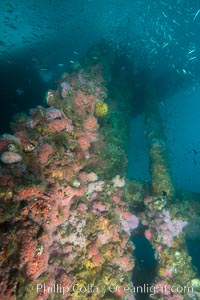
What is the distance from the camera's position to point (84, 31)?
64.4 feet

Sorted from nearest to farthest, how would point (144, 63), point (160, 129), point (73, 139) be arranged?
point (73, 139)
point (160, 129)
point (144, 63)

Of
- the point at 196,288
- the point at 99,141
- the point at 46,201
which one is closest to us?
the point at 46,201

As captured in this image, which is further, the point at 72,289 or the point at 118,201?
the point at 118,201

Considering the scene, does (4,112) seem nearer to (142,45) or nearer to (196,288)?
(142,45)

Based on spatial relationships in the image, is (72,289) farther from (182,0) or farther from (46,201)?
(182,0)

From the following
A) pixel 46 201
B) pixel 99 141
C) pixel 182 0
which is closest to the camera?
pixel 46 201

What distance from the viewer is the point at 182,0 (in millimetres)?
15258

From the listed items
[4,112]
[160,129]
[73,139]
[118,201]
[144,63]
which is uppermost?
[144,63]

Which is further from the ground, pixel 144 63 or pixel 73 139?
pixel 144 63

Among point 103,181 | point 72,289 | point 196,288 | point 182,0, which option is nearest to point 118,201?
point 103,181

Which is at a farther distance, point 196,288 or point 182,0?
point 182,0

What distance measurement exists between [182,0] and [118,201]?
1417 centimetres

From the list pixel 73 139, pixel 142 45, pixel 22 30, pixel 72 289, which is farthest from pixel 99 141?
pixel 22 30

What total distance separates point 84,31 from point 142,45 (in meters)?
5.04
